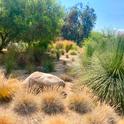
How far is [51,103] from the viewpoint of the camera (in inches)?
269

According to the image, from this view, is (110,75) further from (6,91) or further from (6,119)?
(6,119)

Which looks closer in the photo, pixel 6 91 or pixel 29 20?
pixel 6 91

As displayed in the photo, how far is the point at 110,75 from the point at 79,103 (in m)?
1.64

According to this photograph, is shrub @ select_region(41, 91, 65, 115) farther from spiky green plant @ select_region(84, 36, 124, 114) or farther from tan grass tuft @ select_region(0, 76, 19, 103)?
spiky green plant @ select_region(84, 36, 124, 114)

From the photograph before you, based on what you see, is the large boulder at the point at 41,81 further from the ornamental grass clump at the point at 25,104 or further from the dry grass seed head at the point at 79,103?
the ornamental grass clump at the point at 25,104

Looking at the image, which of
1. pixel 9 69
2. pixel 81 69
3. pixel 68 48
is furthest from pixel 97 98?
pixel 68 48

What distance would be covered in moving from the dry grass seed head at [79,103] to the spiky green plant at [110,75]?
107cm

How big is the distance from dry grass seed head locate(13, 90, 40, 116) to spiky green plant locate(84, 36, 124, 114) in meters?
2.21

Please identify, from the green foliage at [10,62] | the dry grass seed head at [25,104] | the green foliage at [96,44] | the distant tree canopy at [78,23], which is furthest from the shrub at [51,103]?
the distant tree canopy at [78,23]

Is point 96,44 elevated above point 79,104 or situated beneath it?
elevated above

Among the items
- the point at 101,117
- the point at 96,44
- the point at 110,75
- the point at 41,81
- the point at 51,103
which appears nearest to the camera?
the point at 101,117

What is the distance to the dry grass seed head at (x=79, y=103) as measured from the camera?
7.12 m

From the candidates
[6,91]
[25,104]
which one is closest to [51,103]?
[25,104]

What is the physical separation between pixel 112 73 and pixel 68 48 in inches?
472
